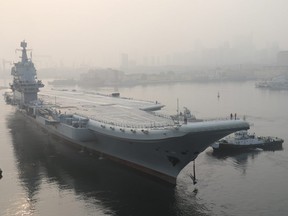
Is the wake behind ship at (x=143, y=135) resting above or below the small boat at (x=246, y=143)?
above

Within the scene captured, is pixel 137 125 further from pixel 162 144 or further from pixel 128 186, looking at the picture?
pixel 128 186

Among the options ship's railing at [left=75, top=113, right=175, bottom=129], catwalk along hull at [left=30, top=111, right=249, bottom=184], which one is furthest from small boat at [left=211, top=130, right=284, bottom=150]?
catwalk along hull at [left=30, top=111, right=249, bottom=184]

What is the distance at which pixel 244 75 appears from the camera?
507ft

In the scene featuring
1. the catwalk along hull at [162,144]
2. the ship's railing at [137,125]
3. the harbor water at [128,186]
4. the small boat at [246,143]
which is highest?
the ship's railing at [137,125]

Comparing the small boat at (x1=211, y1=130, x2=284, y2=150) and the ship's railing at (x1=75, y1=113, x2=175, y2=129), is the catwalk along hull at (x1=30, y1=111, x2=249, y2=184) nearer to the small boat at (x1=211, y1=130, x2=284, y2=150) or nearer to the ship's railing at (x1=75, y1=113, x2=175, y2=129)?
the ship's railing at (x1=75, y1=113, x2=175, y2=129)

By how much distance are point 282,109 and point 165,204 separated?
41.3m

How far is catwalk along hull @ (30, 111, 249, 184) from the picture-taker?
795 inches

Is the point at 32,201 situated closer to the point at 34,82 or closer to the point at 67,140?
the point at 67,140

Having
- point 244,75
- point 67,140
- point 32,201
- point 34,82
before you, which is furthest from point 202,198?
point 244,75

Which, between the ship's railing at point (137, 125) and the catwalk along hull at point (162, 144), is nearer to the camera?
the catwalk along hull at point (162, 144)

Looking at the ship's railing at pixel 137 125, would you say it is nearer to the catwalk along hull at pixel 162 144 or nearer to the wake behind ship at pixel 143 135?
the wake behind ship at pixel 143 135

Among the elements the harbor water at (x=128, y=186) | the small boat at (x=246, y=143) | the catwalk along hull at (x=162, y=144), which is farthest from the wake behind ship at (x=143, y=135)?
the small boat at (x=246, y=143)

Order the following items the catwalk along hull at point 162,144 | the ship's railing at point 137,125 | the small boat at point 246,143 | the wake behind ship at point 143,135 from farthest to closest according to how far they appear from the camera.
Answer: the small boat at point 246,143, the ship's railing at point 137,125, the wake behind ship at point 143,135, the catwalk along hull at point 162,144

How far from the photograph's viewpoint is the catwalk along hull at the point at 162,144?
20203mm
